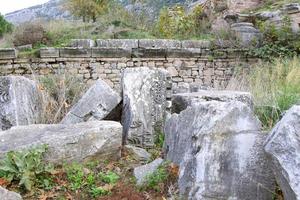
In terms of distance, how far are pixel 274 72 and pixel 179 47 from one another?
262 cm

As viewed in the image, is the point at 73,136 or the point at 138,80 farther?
the point at 138,80

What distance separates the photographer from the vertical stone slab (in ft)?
15.6

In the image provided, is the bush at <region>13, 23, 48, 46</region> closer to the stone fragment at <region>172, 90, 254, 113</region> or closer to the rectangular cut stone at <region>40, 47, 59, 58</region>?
the rectangular cut stone at <region>40, 47, 59, 58</region>

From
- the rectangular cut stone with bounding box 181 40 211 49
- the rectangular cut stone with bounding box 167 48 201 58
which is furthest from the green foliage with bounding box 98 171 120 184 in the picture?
the rectangular cut stone with bounding box 181 40 211 49

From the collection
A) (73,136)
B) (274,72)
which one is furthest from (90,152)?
(274,72)

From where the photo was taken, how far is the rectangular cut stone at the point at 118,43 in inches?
395

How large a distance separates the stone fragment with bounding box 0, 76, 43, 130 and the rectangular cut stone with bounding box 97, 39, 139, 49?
4850 millimetres

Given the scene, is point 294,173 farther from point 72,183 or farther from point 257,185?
point 72,183

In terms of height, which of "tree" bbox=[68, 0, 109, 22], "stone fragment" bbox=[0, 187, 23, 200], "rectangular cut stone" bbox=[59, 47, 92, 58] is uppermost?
"tree" bbox=[68, 0, 109, 22]

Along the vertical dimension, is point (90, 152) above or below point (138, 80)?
below

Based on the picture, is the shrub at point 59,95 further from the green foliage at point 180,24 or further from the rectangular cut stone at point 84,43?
the green foliage at point 180,24

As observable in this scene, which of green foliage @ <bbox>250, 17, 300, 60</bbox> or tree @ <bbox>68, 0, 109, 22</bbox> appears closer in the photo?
green foliage @ <bbox>250, 17, 300, 60</bbox>

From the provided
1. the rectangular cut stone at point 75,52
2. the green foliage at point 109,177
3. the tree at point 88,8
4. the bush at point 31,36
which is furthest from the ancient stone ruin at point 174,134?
the tree at point 88,8

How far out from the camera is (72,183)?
360cm
